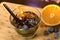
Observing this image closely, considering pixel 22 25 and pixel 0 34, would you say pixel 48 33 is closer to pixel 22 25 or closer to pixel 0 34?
pixel 22 25

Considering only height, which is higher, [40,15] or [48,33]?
[40,15]

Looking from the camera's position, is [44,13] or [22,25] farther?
[44,13]

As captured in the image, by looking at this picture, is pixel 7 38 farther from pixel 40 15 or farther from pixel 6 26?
pixel 40 15

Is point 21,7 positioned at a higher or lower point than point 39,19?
higher

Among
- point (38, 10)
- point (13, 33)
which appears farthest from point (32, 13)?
point (13, 33)

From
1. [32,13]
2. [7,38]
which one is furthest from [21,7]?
[7,38]
